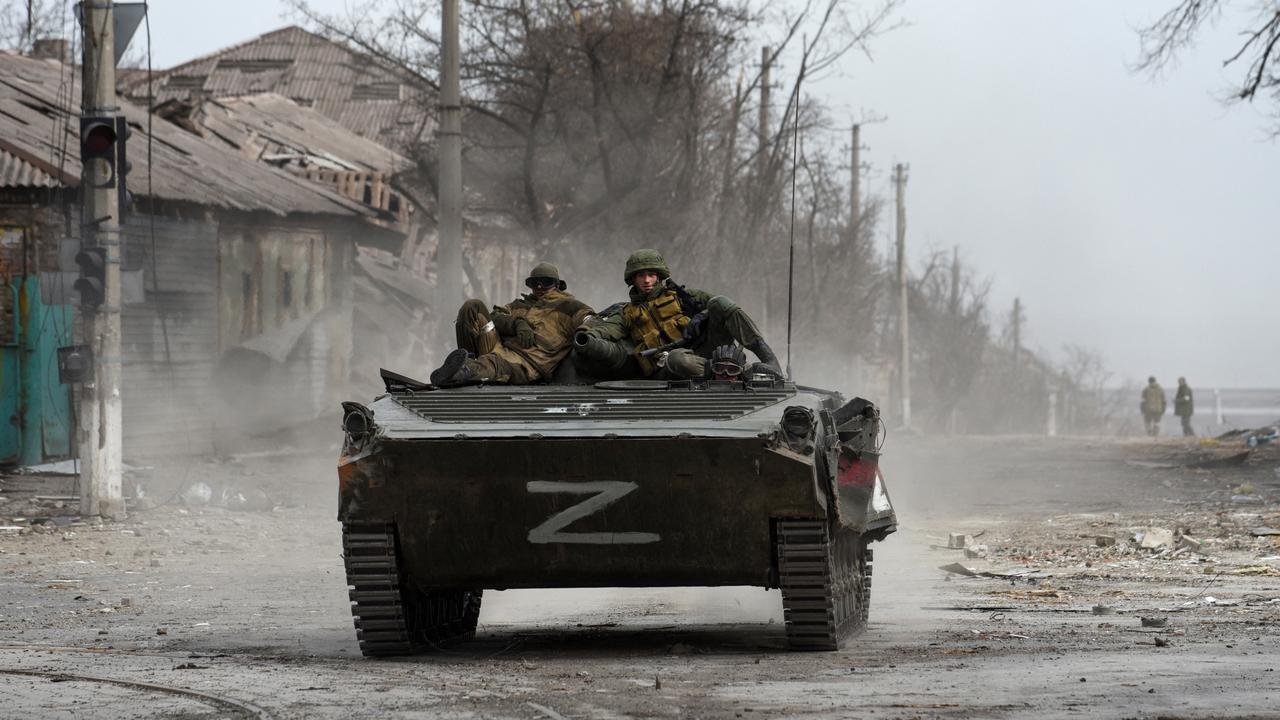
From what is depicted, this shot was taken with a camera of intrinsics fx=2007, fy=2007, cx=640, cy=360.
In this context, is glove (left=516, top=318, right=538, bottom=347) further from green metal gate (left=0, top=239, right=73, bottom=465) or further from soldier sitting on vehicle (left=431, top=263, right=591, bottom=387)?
green metal gate (left=0, top=239, right=73, bottom=465)

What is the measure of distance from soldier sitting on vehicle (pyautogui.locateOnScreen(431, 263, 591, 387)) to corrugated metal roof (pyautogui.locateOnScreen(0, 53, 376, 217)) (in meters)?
11.7

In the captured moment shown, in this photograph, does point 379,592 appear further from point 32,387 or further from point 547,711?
point 32,387

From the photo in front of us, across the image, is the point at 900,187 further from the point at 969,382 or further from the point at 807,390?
the point at 807,390

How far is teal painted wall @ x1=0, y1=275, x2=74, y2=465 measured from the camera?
21.5 metres

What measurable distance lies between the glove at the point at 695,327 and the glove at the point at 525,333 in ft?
2.60

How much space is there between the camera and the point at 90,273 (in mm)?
16656

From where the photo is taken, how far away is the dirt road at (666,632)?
6.86m

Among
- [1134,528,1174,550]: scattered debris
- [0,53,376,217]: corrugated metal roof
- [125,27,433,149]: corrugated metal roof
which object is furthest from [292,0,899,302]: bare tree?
[125,27,433,149]: corrugated metal roof

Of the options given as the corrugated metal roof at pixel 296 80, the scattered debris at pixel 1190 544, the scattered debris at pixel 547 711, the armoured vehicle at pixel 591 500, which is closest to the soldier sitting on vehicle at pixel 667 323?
the armoured vehicle at pixel 591 500

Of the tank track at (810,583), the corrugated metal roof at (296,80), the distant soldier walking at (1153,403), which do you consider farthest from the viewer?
the corrugated metal roof at (296,80)

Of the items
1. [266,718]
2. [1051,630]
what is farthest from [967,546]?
[266,718]

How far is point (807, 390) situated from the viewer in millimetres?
9492

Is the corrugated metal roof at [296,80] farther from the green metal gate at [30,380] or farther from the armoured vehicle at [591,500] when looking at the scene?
the armoured vehicle at [591,500]

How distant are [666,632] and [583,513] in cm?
184
